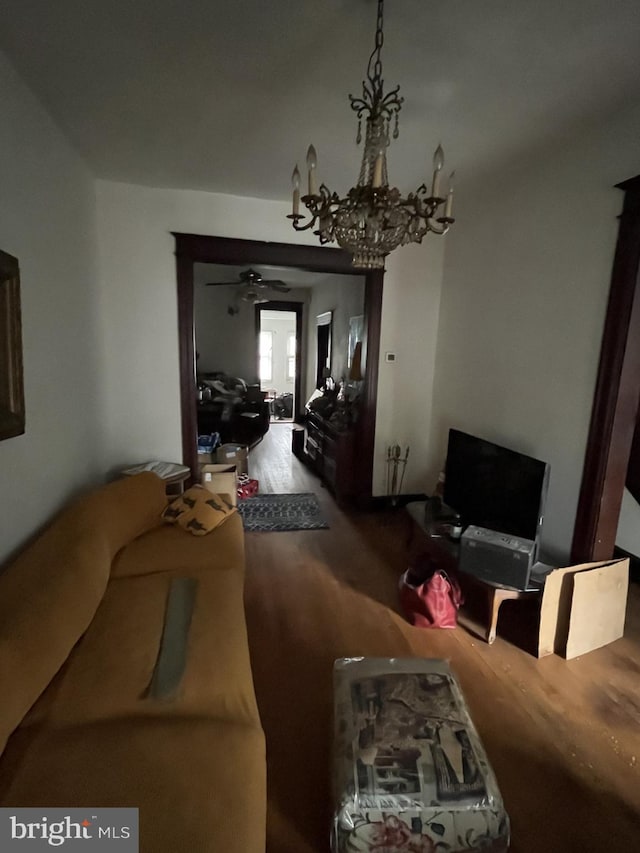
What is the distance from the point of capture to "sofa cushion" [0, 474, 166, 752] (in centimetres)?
119

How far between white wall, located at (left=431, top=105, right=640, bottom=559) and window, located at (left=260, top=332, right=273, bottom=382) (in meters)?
7.45

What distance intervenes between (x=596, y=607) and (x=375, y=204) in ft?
7.14

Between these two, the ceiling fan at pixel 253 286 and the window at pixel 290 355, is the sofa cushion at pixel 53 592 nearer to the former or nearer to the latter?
the ceiling fan at pixel 253 286

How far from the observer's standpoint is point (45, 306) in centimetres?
207

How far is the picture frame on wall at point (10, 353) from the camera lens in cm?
158

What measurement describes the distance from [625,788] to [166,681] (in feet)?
5.40

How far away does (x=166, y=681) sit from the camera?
1331 mm

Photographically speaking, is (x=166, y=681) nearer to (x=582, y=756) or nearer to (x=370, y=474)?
(x=582, y=756)

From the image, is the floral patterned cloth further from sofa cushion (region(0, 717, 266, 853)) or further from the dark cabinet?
the dark cabinet

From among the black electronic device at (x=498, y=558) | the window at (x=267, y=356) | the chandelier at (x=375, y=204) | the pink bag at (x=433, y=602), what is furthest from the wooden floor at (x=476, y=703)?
the window at (x=267, y=356)

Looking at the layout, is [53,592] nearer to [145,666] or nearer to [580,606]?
[145,666]

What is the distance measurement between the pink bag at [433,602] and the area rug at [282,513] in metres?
1.31

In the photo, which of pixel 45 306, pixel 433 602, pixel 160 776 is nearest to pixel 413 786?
pixel 160 776

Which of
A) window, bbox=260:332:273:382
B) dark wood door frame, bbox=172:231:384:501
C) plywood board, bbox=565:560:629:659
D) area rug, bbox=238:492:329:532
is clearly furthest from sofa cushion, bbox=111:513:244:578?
window, bbox=260:332:273:382
